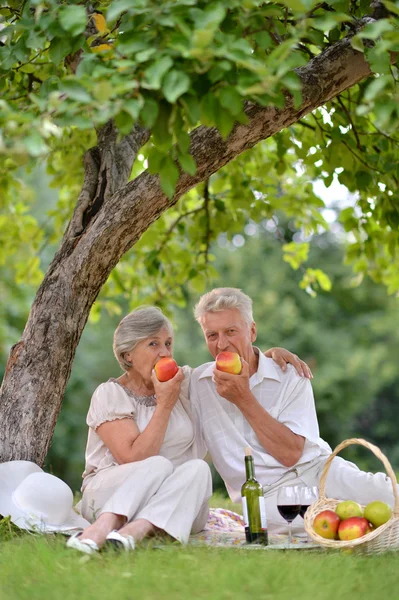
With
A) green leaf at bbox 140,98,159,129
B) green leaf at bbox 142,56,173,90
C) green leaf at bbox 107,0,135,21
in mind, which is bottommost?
green leaf at bbox 140,98,159,129

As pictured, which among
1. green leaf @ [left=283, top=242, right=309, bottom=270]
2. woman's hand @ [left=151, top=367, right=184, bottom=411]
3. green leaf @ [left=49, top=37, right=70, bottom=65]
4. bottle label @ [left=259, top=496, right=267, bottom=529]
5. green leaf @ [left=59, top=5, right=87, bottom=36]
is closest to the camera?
green leaf @ [left=59, top=5, right=87, bottom=36]

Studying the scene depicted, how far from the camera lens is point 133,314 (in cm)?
425

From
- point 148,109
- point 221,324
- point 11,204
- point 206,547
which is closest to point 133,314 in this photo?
point 221,324

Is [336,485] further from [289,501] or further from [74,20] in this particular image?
[74,20]

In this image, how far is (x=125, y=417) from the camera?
12.9ft

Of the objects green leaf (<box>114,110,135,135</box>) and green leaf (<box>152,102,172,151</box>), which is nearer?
green leaf (<box>114,110,135,135</box>)

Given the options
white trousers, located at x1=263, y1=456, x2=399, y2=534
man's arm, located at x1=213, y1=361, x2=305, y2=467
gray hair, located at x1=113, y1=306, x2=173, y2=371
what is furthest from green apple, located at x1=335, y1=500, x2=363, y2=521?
gray hair, located at x1=113, y1=306, x2=173, y2=371

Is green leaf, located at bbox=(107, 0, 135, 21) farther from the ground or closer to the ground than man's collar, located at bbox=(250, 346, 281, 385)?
farther from the ground

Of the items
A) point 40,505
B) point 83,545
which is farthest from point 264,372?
point 83,545

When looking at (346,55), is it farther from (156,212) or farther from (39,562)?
(39,562)

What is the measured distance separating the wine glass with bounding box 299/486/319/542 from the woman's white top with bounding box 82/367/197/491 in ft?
2.43

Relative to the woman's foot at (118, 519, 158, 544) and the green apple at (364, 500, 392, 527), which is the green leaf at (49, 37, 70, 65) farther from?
the green apple at (364, 500, 392, 527)

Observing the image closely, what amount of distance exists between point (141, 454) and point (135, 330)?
71 cm

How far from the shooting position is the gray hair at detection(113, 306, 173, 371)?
13.8 ft
